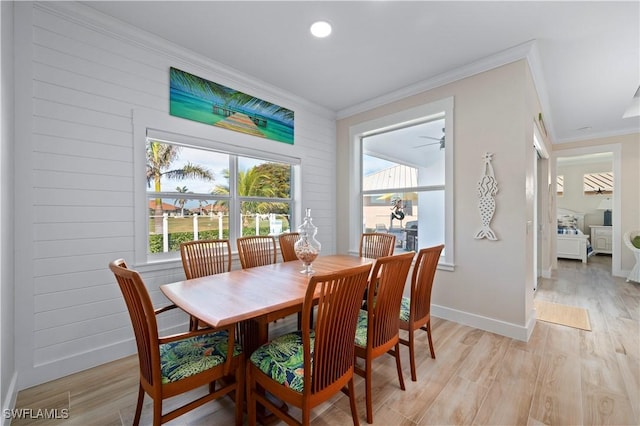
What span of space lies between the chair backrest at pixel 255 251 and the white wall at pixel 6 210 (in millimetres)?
1517

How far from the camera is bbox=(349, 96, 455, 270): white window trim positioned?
3.14 metres

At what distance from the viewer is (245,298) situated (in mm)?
1595

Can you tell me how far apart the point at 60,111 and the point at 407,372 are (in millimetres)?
3377

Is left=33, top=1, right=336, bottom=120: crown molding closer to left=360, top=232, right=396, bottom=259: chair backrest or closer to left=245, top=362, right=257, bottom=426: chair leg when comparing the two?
left=360, top=232, right=396, bottom=259: chair backrest

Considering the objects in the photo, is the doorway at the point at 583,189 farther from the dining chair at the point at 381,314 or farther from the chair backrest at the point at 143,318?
the chair backrest at the point at 143,318

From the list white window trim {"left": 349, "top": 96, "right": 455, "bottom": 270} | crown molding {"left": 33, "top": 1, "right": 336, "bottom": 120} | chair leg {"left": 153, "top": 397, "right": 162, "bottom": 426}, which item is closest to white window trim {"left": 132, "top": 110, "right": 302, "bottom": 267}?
crown molding {"left": 33, "top": 1, "right": 336, "bottom": 120}

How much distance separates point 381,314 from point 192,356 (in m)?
1.13

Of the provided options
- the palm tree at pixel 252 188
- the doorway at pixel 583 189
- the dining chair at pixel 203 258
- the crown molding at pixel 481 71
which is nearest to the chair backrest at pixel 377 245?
the palm tree at pixel 252 188

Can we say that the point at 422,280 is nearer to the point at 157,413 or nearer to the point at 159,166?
the point at 157,413

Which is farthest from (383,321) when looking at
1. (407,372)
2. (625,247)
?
(625,247)

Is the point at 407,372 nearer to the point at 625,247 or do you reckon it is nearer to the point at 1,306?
the point at 1,306

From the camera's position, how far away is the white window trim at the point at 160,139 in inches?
95.7

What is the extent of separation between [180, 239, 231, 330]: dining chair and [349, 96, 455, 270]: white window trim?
2182mm

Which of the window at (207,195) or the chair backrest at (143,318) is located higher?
the window at (207,195)
